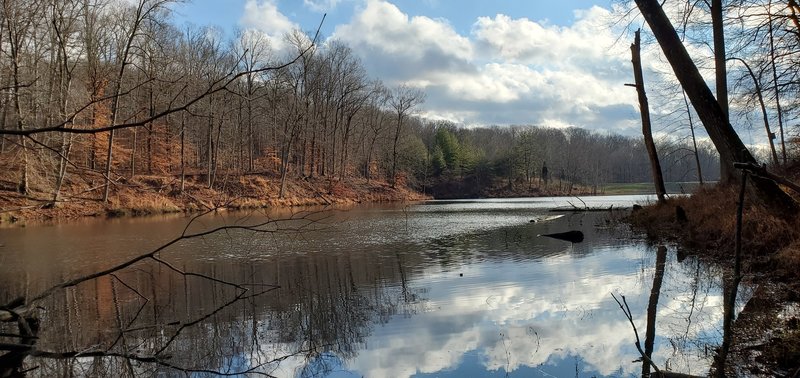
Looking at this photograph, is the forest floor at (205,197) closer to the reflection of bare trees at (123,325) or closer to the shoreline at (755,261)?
the reflection of bare trees at (123,325)

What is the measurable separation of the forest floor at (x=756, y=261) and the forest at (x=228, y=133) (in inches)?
205

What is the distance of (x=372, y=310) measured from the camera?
26.1ft

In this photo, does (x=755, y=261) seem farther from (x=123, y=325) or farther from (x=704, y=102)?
(x=123, y=325)

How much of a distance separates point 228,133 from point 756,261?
43.9 m

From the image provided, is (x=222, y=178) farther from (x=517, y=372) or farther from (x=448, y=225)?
(x=517, y=372)

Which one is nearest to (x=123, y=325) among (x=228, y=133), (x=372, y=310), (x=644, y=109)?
(x=372, y=310)

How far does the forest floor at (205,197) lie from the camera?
23.3 m

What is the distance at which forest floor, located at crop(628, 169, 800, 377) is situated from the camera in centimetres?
463

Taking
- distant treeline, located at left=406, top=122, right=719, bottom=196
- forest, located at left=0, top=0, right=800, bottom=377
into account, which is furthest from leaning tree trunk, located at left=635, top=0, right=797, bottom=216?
distant treeline, located at left=406, top=122, right=719, bottom=196

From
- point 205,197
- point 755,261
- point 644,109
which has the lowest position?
point 755,261

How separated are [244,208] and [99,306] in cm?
2869

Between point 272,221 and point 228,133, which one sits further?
point 228,133

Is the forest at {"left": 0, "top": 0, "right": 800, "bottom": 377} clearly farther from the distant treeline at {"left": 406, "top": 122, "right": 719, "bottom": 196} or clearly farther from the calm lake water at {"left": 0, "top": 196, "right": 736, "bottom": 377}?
the distant treeline at {"left": 406, "top": 122, "right": 719, "bottom": 196}

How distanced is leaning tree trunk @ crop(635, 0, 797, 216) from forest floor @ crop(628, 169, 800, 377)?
2.28 feet
